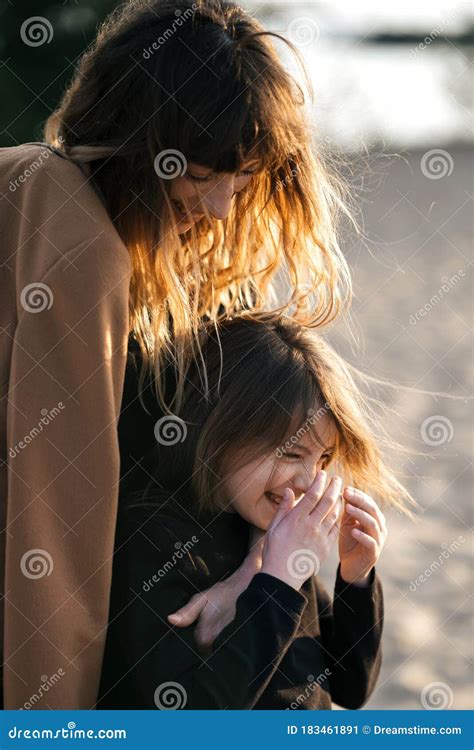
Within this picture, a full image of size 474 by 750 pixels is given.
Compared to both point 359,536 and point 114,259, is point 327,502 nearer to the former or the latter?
point 359,536

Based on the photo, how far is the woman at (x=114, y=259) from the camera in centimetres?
149

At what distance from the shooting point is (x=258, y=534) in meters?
1.81

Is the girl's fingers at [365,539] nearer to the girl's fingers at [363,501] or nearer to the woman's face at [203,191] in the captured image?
the girl's fingers at [363,501]

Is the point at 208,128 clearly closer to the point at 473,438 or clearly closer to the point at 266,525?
the point at 266,525

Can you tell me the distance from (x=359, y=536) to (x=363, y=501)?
61mm

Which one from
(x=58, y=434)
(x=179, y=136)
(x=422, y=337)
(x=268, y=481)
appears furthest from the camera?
(x=422, y=337)

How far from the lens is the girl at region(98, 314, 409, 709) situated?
1598mm

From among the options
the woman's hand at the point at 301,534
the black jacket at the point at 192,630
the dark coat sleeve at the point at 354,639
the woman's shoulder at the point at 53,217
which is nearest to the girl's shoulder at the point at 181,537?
the black jacket at the point at 192,630

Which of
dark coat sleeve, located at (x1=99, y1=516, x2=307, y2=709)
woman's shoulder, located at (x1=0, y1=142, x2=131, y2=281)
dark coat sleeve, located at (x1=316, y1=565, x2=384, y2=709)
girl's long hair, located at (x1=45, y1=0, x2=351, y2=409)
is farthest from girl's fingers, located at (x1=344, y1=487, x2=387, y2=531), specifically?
woman's shoulder, located at (x1=0, y1=142, x2=131, y2=281)

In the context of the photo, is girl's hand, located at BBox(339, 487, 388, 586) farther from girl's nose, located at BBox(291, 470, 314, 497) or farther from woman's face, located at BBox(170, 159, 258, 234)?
woman's face, located at BBox(170, 159, 258, 234)

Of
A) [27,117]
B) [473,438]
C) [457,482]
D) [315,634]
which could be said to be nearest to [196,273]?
[315,634]

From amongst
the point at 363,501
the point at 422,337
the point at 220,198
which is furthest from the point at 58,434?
the point at 422,337

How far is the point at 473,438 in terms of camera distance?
5375 millimetres

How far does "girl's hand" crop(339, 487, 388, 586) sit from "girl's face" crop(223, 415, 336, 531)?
93 mm
